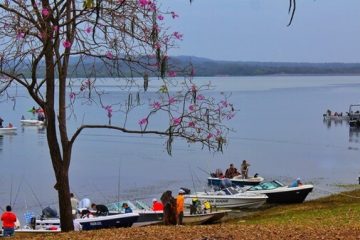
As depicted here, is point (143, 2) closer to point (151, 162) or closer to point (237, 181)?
point (237, 181)

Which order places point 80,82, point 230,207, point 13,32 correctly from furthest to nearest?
point 230,207
point 80,82
point 13,32

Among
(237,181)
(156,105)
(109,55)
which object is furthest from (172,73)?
(237,181)

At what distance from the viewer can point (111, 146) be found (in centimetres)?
6944

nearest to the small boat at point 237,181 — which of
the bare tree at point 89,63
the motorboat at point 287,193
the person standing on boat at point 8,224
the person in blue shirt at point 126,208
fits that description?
the motorboat at point 287,193

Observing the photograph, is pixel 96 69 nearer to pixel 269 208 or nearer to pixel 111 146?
pixel 269 208

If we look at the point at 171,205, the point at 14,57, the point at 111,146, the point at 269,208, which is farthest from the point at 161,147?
the point at 14,57

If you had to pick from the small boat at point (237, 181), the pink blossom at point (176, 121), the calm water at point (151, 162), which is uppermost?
the pink blossom at point (176, 121)

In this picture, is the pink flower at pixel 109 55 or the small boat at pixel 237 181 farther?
the small boat at pixel 237 181

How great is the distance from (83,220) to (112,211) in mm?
3217

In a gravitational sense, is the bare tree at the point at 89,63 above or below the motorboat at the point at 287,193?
above

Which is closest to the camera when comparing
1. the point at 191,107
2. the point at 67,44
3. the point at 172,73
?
the point at 67,44

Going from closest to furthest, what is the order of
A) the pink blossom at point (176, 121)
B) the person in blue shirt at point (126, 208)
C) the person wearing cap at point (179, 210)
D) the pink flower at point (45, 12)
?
the pink flower at point (45, 12)
the pink blossom at point (176, 121)
the person wearing cap at point (179, 210)
the person in blue shirt at point (126, 208)

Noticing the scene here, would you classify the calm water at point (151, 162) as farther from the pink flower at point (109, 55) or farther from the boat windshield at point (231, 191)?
the pink flower at point (109, 55)

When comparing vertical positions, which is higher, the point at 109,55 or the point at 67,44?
the point at 67,44
